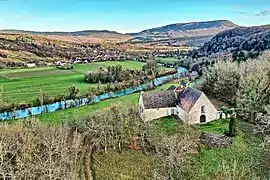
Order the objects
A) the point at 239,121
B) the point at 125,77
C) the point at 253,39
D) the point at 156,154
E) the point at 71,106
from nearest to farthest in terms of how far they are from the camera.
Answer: the point at 156,154, the point at 239,121, the point at 71,106, the point at 125,77, the point at 253,39

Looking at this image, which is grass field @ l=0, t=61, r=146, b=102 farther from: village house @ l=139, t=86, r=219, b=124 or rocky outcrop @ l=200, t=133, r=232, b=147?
rocky outcrop @ l=200, t=133, r=232, b=147

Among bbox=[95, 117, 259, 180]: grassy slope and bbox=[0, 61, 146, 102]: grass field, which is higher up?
bbox=[95, 117, 259, 180]: grassy slope

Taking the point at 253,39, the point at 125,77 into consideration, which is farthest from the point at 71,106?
the point at 253,39

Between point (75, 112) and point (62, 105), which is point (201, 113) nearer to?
point (75, 112)

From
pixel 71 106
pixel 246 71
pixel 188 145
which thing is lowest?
pixel 71 106

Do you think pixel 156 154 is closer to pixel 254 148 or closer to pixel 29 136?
pixel 254 148

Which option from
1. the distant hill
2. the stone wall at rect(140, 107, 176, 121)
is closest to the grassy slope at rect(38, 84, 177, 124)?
the stone wall at rect(140, 107, 176, 121)

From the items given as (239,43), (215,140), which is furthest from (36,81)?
(239,43)
